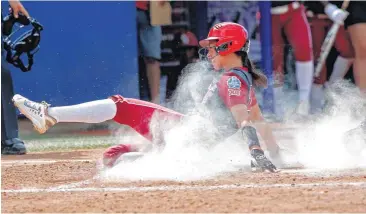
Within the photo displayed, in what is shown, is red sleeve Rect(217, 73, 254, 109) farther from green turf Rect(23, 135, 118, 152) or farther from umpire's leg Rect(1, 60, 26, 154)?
green turf Rect(23, 135, 118, 152)

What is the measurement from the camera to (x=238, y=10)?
1280 cm

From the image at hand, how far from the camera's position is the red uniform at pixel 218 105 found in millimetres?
6664

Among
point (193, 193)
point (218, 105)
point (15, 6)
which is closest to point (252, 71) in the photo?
point (218, 105)

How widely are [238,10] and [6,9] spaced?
3333 mm

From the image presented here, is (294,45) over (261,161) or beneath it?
beneath

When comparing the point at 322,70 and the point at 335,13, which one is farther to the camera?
the point at 322,70

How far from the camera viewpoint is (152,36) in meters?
12.3

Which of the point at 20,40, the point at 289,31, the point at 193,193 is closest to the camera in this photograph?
the point at 193,193

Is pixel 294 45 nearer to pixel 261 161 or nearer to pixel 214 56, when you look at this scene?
pixel 214 56

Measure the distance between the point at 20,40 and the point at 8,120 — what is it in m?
1.91

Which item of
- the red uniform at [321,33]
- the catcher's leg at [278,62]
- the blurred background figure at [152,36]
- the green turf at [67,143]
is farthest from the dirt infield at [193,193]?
the red uniform at [321,33]

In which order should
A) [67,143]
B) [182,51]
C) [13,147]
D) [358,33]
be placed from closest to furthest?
1. [13,147]
2. [67,143]
3. [358,33]
4. [182,51]

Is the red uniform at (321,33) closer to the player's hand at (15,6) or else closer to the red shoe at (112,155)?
the player's hand at (15,6)

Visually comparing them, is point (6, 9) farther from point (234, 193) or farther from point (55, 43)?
point (234, 193)
